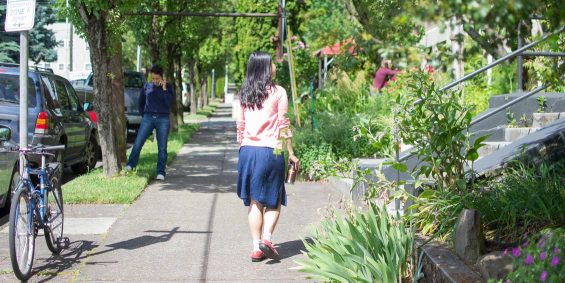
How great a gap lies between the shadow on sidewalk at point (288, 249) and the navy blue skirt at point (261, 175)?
46cm

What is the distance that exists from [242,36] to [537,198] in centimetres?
1818

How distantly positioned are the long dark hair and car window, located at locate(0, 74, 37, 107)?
530 cm

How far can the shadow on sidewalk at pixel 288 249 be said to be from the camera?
7115 mm

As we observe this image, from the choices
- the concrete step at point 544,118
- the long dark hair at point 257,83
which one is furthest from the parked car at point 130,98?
the long dark hair at point 257,83

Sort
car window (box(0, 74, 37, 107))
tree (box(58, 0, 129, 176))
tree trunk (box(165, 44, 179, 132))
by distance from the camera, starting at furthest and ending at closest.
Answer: tree trunk (box(165, 44, 179, 132))
tree (box(58, 0, 129, 176))
car window (box(0, 74, 37, 107))

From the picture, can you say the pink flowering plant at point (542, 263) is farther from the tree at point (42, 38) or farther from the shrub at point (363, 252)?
the tree at point (42, 38)

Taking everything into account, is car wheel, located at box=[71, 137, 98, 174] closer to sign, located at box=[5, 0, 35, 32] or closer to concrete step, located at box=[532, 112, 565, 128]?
sign, located at box=[5, 0, 35, 32]

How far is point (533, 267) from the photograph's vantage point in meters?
3.61

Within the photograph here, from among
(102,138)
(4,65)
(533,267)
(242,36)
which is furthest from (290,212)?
(242,36)

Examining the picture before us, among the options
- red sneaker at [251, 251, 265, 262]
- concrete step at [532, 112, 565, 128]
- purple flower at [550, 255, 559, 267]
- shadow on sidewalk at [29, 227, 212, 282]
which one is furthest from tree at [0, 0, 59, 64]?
purple flower at [550, 255, 559, 267]

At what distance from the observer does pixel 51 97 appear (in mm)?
12289

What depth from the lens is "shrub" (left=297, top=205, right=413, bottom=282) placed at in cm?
521

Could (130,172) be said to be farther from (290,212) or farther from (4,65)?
(290,212)

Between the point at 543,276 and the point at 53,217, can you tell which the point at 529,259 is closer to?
the point at 543,276
